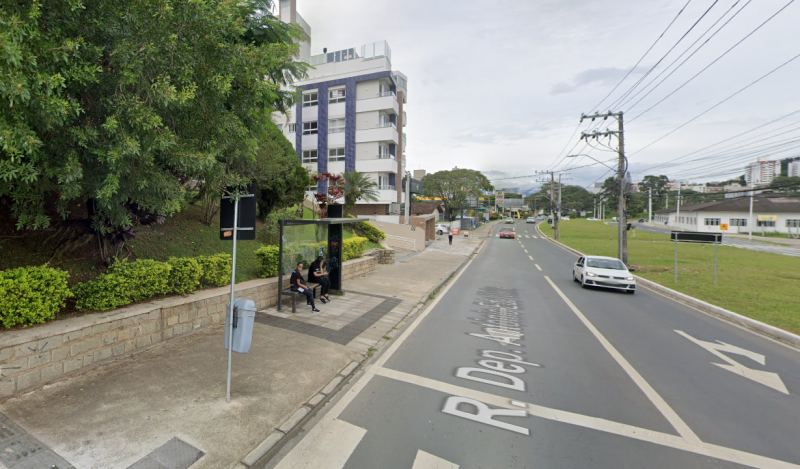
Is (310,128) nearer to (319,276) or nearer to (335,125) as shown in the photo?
(335,125)

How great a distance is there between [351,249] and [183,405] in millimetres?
10552

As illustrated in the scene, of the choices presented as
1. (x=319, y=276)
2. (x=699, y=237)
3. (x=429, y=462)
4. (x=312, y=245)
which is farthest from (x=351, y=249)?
(x=699, y=237)

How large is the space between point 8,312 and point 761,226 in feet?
270

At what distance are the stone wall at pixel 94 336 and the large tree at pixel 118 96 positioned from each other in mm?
1568

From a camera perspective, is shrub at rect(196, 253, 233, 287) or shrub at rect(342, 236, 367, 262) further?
shrub at rect(342, 236, 367, 262)

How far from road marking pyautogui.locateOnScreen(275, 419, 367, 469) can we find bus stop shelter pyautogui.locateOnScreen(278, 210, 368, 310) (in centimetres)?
499

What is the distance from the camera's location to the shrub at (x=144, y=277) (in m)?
5.73

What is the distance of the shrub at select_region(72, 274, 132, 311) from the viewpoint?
5254mm

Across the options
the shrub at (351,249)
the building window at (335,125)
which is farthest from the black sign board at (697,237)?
the building window at (335,125)

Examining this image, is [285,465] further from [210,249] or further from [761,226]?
[761,226]

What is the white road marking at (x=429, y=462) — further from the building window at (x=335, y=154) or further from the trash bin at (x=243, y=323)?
the building window at (x=335, y=154)

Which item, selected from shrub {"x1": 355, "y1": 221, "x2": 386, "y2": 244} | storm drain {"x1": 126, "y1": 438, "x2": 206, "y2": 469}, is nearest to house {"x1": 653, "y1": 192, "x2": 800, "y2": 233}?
shrub {"x1": 355, "y1": 221, "x2": 386, "y2": 244}

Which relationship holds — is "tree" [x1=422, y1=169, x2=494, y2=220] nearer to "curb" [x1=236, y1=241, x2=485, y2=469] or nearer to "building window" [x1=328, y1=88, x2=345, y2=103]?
"building window" [x1=328, y1=88, x2=345, y2=103]

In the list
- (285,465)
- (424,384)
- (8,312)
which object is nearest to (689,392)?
(424,384)
